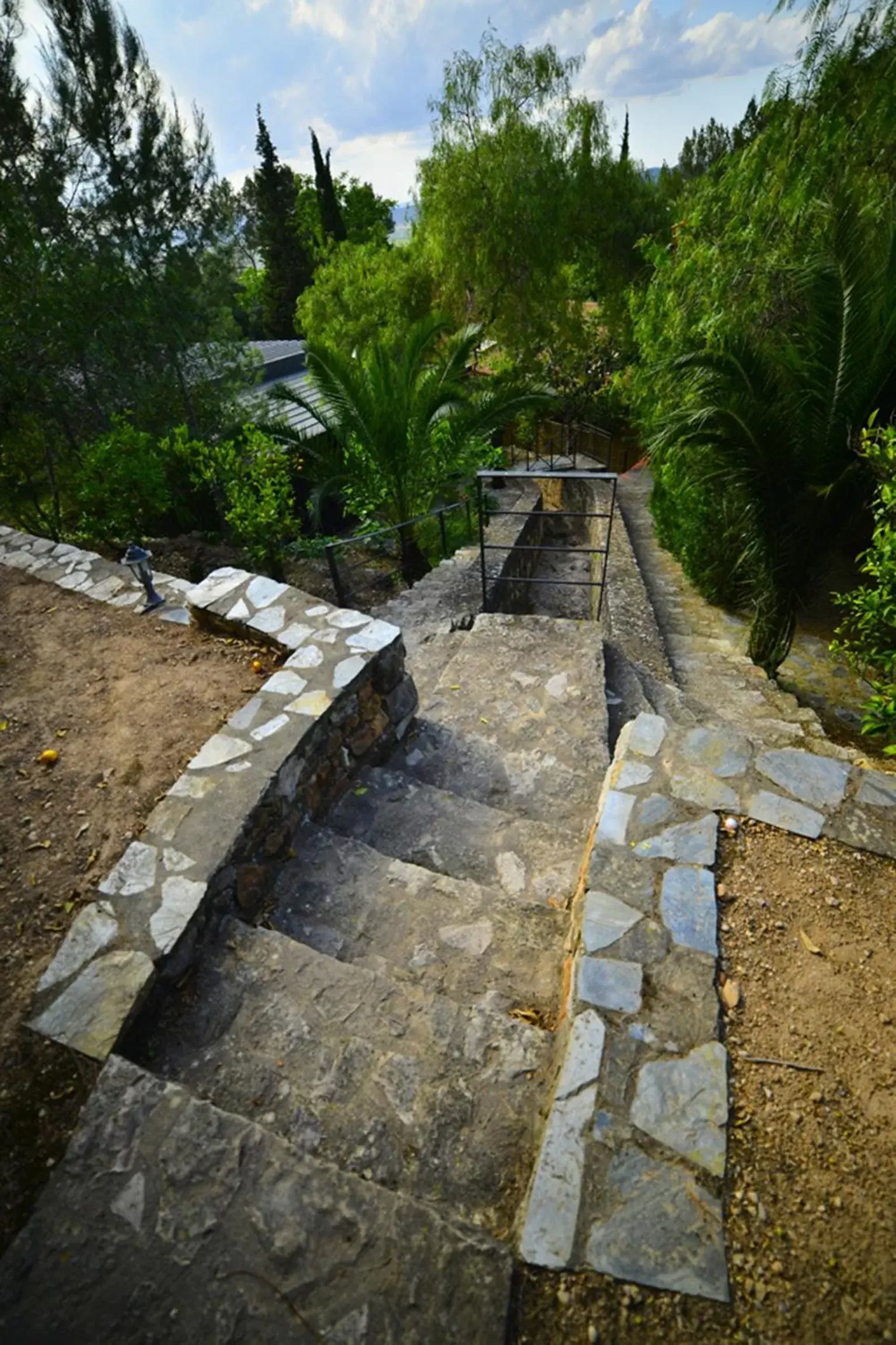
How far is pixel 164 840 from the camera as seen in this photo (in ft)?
7.74

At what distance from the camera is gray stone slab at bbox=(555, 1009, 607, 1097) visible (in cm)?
175

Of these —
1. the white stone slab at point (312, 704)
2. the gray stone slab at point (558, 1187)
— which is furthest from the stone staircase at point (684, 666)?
the white stone slab at point (312, 704)

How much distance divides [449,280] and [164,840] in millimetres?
12790

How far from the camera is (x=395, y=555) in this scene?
799 centimetres

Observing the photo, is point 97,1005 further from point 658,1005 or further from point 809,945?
point 809,945

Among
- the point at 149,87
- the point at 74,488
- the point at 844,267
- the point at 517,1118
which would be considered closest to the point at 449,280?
the point at 149,87

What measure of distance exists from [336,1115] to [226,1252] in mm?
389

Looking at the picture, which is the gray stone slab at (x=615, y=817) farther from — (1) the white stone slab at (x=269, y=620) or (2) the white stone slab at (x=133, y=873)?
(1) the white stone slab at (x=269, y=620)

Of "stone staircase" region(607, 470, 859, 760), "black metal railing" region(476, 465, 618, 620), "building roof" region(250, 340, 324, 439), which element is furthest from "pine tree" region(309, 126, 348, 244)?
"stone staircase" region(607, 470, 859, 760)

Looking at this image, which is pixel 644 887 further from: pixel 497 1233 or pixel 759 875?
pixel 497 1233

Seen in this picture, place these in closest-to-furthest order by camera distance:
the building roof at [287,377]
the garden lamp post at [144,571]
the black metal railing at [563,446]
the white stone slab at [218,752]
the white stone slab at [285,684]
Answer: the white stone slab at [218,752], the white stone slab at [285,684], the garden lamp post at [144,571], the building roof at [287,377], the black metal railing at [563,446]

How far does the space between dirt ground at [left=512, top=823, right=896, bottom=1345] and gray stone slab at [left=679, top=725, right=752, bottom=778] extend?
1.44ft

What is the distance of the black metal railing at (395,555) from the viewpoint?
24.4 feet

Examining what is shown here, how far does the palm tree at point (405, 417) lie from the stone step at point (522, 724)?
2662mm
